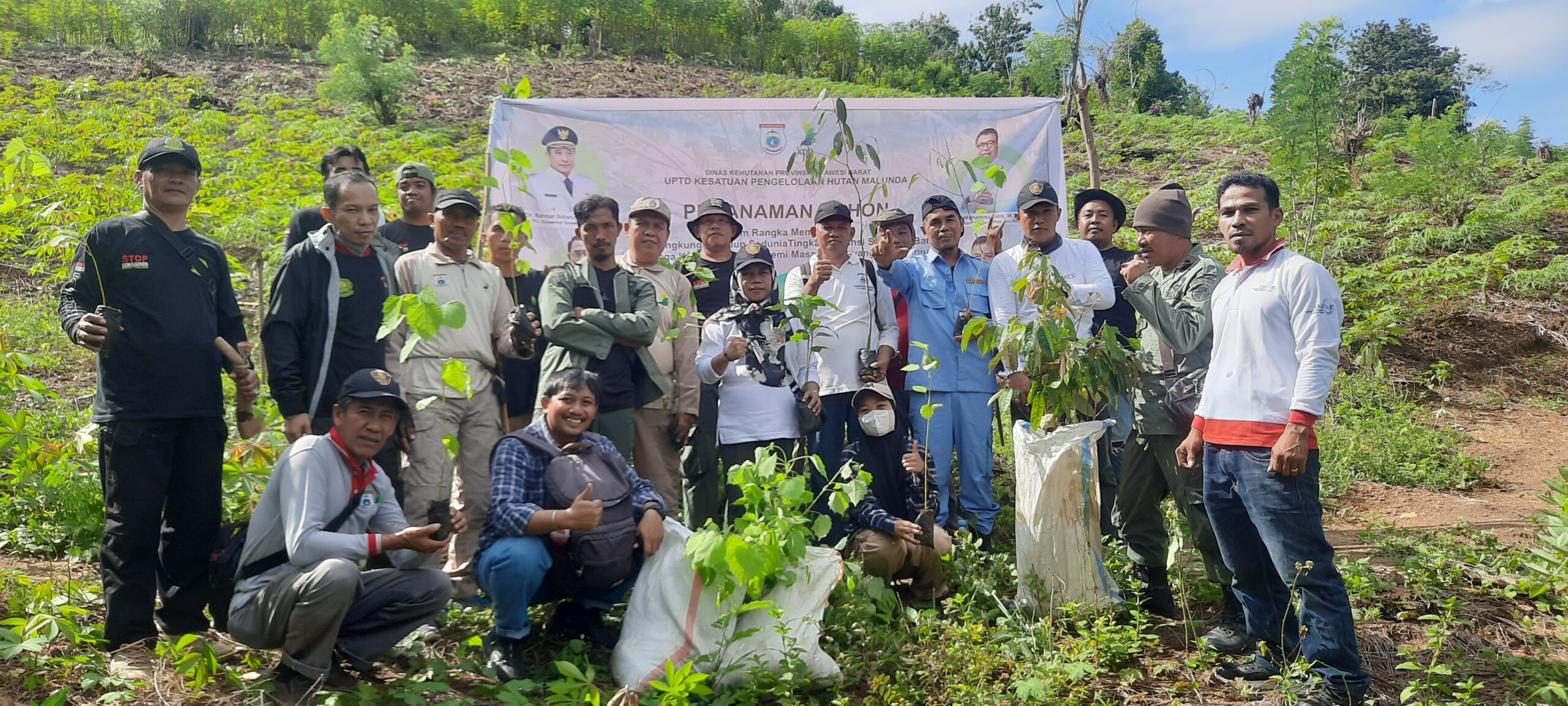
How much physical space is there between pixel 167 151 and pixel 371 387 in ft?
3.65

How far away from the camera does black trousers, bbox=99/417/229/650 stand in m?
3.21

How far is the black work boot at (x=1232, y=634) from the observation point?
343cm

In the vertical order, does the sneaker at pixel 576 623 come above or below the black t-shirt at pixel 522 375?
below

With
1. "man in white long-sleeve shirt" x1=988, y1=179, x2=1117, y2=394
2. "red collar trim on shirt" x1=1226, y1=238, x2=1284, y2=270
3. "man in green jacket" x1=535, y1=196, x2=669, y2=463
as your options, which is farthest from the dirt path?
"man in green jacket" x1=535, y1=196, x2=669, y2=463

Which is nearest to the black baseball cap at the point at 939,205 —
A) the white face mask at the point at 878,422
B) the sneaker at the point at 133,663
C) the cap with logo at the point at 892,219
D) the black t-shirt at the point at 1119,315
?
the cap with logo at the point at 892,219

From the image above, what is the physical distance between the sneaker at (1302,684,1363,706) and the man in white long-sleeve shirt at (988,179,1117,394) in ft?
5.26

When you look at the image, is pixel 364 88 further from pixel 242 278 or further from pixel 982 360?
pixel 982 360

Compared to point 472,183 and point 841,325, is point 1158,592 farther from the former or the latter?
point 472,183

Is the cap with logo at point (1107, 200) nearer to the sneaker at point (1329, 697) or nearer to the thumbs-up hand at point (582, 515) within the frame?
the sneaker at point (1329, 697)

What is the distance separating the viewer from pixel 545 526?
3268mm

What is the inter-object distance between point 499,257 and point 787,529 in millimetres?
2087

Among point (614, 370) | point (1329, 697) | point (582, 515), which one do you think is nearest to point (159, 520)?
point (582, 515)

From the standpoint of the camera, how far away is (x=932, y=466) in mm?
4273

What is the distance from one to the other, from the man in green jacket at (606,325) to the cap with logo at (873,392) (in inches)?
33.1
